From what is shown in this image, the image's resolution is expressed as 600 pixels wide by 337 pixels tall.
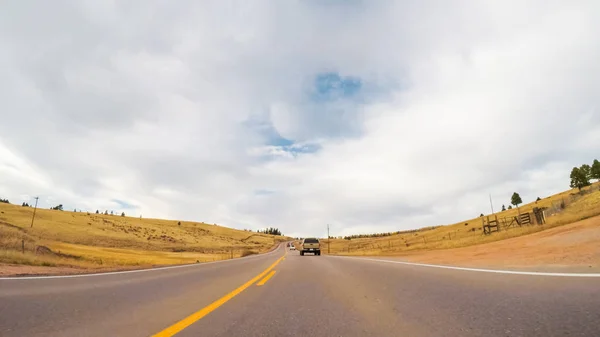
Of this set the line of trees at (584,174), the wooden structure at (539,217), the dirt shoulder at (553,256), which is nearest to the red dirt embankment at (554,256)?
the dirt shoulder at (553,256)

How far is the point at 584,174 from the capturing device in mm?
101875

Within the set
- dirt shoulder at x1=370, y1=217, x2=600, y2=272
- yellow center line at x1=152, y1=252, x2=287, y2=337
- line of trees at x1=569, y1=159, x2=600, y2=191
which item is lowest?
yellow center line at x1=152, y1=252, x2=287, y2=337

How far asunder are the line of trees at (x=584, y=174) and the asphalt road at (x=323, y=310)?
121m

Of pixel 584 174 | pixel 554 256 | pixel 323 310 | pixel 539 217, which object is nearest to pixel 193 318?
pixel 323 310

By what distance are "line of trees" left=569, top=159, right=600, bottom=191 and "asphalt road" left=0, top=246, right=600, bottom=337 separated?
121m

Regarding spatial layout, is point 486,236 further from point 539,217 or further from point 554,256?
point 554,256

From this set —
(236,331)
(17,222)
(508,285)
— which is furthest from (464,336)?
(17,222)

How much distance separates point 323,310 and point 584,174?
127755mm

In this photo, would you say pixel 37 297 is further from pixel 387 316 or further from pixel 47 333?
pixel 387 316

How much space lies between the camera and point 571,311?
4.00 metres

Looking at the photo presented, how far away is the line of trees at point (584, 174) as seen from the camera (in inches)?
3959

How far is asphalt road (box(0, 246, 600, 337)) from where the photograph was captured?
3902 mm

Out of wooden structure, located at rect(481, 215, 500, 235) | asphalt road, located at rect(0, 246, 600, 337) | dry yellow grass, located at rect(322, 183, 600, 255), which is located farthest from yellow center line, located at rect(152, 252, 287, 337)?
wooden structure, located at rect(481, 215, 500, 235)

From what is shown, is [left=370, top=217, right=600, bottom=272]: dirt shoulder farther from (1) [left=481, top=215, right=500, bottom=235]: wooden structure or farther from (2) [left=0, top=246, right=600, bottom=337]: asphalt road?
(1) [left=481, top=215, right=500, bottom=235]: wooden structure
